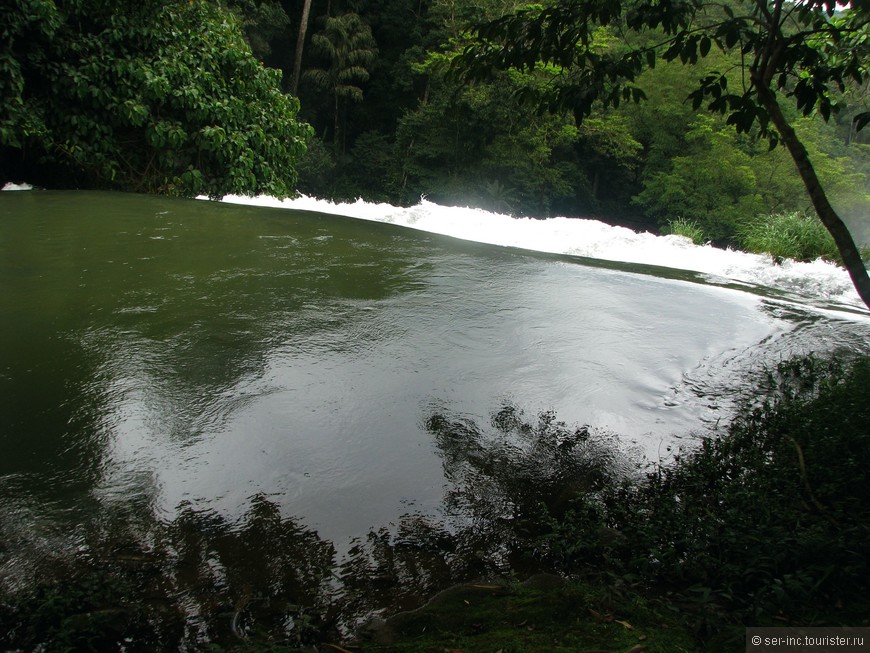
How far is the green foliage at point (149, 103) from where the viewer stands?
10898 millimetres

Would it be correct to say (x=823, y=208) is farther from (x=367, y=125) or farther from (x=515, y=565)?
(x=367, y=125)

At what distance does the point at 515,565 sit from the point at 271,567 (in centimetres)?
109

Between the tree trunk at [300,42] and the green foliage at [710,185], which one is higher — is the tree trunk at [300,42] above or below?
above

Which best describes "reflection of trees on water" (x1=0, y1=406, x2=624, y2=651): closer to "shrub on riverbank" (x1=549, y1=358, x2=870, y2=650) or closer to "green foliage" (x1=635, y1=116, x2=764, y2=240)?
"shrub on riverbank" (x1=549, y1=358, x2=870, y2=650)

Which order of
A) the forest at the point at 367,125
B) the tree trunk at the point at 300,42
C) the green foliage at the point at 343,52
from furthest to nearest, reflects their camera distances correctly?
the green foliage at the point at 343,52 → the tree trunk at the point at 300,42 → the forest at the point at 367,125

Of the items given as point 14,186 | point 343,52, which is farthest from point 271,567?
point 343,52

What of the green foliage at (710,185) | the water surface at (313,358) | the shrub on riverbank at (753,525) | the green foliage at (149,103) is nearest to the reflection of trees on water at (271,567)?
the water surface at (313,358)

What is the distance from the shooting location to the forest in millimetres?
11227

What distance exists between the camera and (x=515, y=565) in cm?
293

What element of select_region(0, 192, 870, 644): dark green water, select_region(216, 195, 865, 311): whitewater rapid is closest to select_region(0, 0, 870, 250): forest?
select_region(216, 195, 865, 311): whitewater rapid

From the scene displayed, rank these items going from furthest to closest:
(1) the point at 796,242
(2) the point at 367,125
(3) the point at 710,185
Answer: (2) the point at 367,125
(3) the point at 710,185
(1) the point at 796,242

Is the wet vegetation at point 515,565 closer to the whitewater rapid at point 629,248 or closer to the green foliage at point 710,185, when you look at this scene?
the whitewater rapid at point 629,248

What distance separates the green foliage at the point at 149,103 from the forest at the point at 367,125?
36 mm

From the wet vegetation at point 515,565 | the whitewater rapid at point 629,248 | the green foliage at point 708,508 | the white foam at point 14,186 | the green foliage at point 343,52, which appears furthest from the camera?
the green foliage at point 343,52
